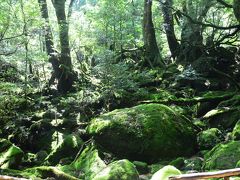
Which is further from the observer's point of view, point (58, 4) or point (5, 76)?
point (58, 4)

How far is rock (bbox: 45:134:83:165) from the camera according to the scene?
10.2m

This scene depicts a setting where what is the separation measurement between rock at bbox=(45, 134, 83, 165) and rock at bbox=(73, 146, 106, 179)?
973 millimetres

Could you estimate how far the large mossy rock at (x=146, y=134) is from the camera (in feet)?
29.4

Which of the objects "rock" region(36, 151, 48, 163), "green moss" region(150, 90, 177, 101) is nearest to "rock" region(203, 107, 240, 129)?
"green moss" region(150, 90, 177, 101)

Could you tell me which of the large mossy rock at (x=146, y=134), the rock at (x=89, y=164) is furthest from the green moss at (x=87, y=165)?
the large mossy rock at (x=146, y=134)

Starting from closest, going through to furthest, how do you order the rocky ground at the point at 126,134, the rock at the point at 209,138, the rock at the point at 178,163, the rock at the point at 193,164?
the rock at the point at 193,164, the rocky ground at the point at 126,134, the rock at the point at 178,163, the rock at the point at 209,138

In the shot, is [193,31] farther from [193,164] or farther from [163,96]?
[193,164]

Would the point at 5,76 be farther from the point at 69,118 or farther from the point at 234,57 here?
the point at 234,57

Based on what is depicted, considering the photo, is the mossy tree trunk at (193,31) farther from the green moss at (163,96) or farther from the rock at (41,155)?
the rock at (41,155)

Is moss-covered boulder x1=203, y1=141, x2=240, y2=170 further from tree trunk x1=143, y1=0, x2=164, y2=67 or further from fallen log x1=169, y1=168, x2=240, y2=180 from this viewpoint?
tree trunk x1=143, y1=0, x2=164, y2=67

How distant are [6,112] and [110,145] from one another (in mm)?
5495

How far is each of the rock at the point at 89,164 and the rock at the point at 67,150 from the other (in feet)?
3.19

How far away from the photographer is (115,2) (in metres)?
19.6

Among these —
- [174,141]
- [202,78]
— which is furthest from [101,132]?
[202,78]
